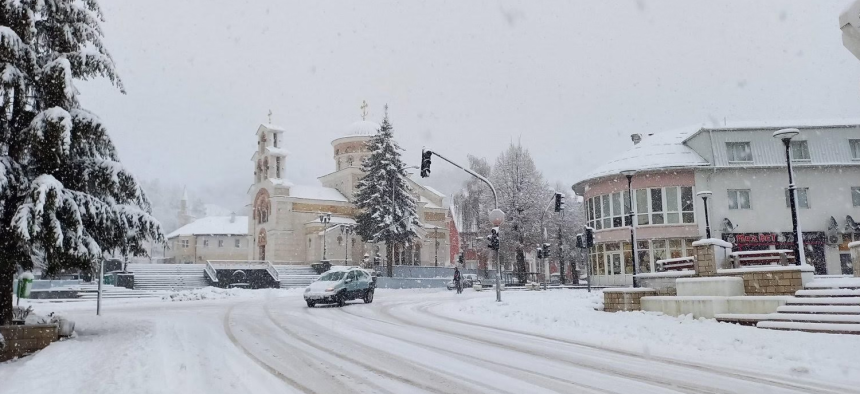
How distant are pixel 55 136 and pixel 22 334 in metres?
3.33

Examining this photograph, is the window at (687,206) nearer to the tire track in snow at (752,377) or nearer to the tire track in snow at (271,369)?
the tire track in snow at (752,377)

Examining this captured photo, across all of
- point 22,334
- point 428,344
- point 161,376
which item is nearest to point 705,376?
point 428,344

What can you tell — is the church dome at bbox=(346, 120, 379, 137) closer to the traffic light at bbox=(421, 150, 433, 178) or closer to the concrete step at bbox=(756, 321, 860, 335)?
the traffic light at bbox=(421, 150, 433, 178)

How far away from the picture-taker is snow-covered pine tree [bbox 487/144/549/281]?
166 ft

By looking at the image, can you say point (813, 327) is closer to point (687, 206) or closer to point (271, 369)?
point (271, 369)

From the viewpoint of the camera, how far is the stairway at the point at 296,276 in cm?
4419

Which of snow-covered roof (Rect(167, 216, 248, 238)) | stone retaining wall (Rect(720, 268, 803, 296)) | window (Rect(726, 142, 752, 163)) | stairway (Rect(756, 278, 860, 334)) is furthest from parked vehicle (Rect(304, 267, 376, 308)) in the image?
snow-covered roof (Rect(167, 216, 248, 238))

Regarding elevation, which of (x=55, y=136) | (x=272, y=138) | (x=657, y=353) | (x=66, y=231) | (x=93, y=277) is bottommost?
(x=657, y=353)

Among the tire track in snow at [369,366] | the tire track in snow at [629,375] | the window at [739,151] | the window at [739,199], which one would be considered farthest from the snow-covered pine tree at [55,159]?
the window at [739,151]

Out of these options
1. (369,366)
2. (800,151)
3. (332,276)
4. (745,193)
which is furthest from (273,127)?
(369,366)

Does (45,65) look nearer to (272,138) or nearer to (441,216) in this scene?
(272,138)

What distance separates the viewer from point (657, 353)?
31.7 feet

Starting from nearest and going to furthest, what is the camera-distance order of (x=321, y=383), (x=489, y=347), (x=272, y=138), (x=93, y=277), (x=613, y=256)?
(x=321, y=383) → (x=489, y=347) → (x=93, y=277) → (x=613, y=256) → (x=272, y=138)

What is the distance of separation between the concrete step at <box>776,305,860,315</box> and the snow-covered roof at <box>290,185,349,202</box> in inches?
2067
